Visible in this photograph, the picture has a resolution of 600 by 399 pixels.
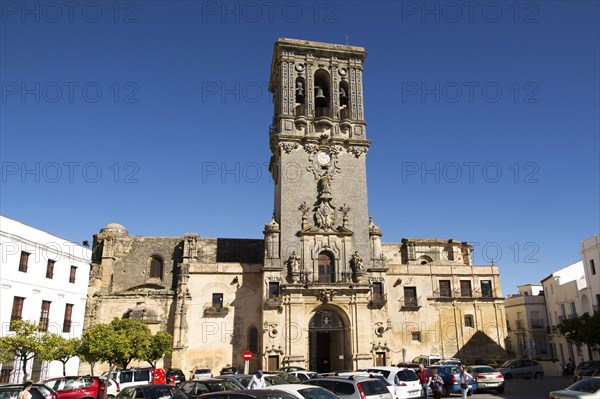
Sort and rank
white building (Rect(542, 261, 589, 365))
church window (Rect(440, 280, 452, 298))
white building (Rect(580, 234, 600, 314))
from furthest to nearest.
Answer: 1. white building (Rect(542, 261, 589, 365))
2. church window (Rect(440, 280, 452, 298))
3. white building (Rect(580, 234, 600, 314))

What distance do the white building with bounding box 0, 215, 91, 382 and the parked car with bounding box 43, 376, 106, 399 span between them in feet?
27.8

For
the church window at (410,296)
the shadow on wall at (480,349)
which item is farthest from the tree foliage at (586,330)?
the church window at (410,296)

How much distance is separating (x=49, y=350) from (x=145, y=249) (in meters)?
18.8

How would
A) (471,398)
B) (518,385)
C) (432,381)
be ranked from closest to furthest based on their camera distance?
(432,381) → (471,398) → (518,385)

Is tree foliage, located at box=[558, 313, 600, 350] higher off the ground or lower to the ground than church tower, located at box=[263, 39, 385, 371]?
lower

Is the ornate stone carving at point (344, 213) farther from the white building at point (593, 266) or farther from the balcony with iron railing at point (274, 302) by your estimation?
the white building at point (593, 266)

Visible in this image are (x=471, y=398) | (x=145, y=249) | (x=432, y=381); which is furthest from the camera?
(x=145, y=249)

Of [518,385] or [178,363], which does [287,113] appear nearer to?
[178,363]

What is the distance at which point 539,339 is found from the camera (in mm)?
47156

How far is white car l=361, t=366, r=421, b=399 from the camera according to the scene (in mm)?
18531

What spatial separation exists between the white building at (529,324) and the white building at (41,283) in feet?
124

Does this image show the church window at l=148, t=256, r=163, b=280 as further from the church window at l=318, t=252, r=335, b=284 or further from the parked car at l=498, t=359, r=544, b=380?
the parked car at l=498, t=359, r=544, b=380

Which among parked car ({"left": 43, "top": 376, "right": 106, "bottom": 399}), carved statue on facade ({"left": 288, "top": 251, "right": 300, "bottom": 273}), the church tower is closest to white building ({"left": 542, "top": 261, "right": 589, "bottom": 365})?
the church tower

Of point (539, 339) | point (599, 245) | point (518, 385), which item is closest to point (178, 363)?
point (518, 385)
